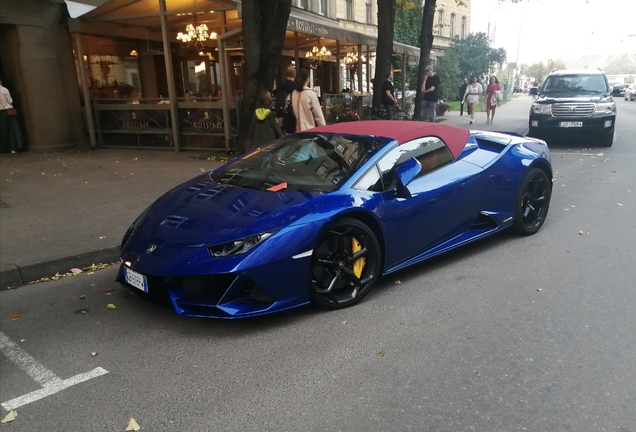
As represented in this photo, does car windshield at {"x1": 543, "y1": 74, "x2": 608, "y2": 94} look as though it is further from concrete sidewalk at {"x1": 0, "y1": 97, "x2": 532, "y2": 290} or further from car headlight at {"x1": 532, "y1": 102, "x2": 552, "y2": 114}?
concrete sidewalk at {"x1": 0, "y1": 97, "x2": 532, "y2": 290}

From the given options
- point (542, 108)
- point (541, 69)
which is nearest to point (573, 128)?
point (542, 108)

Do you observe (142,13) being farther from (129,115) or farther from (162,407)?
(162,407)

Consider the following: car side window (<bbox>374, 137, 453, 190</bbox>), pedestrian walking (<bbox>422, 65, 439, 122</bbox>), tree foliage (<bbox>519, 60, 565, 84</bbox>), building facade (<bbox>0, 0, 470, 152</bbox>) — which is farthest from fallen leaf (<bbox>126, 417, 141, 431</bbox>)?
tree foliage (<bbox>519, 60, 565, 84</bbox>)

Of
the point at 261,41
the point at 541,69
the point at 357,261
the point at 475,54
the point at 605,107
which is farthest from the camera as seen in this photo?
the point at 541,69

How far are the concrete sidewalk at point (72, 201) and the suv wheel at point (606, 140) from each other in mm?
9748

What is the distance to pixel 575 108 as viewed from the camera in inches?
492

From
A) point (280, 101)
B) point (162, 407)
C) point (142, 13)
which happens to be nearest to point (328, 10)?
point (142, 13)

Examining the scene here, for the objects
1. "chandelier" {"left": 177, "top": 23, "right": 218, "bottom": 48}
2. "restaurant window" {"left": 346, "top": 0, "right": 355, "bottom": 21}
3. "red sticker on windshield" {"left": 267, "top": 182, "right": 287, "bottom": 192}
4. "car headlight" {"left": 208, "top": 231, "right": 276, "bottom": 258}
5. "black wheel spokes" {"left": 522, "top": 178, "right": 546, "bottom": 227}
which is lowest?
"black wheel spokes" {"left": 522, "top": 178, "right": 546, "bottom": 227}

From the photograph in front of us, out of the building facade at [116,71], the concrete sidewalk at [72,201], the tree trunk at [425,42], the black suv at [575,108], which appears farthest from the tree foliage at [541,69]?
the concrete sidewalk at [72,201]

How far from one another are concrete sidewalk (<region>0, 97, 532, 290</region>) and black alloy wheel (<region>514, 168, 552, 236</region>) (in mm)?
4385

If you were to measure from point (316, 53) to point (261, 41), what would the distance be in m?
9.77

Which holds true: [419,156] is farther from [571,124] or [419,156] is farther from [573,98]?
[573,98]

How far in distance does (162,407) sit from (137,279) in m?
1.17

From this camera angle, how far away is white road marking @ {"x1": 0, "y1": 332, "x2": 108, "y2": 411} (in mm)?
2924
